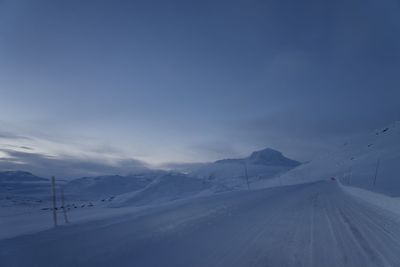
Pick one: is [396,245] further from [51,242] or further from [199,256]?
[51,242]

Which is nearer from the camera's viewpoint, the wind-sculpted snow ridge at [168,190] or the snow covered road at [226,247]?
the snow covered road at [226,247]

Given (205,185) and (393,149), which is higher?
(393,149)

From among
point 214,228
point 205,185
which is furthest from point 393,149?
point 214,228

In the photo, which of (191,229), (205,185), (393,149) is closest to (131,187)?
(205,185)

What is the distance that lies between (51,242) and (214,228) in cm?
561

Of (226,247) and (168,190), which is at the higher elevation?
(168,190)

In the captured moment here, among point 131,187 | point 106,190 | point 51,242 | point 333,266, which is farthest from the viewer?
point 131,187

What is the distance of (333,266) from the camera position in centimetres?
701

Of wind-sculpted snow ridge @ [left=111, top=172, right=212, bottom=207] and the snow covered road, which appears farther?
wind-sculpted snow ridge @ [left=111, top=172, right=212, bottom=207]

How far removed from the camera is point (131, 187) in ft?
516

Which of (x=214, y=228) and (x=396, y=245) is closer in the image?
(x=396, y=245)

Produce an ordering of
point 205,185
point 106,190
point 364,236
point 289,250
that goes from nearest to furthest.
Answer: point 289,250 < point 364,236 < point 205,185 < point 106,190

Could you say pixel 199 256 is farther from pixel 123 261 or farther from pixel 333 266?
pixel 333 266

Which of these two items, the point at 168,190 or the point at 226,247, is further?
the point at 168,190
